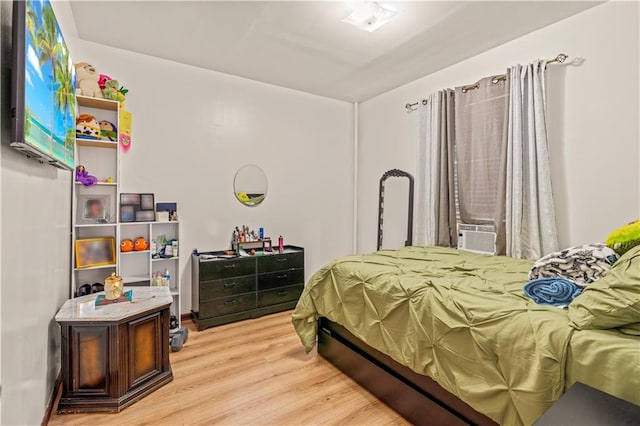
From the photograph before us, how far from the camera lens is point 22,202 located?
4.57ft

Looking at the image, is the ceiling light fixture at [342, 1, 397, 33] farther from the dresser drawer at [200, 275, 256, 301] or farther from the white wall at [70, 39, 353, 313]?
the dresser drawer at [200, 275, 256, 301]

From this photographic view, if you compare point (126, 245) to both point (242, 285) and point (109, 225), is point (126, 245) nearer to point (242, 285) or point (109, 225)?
point (109, 225)

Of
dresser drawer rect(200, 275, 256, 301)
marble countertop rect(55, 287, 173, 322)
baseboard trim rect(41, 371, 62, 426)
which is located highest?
marble countertop rect(55, 287, 173, 322)

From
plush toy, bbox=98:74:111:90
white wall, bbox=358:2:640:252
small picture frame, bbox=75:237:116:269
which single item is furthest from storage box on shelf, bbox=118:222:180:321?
white wall, bbox=358:2:640:252

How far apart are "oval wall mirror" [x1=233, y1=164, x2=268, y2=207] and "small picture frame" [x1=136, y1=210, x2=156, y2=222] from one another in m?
0.94

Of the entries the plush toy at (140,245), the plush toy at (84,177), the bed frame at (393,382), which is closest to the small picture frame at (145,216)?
the plush toy at (140,245)

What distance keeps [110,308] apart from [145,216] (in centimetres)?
120

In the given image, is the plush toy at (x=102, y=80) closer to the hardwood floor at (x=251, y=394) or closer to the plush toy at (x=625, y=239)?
the hardwood floor at (x=251, y=394)

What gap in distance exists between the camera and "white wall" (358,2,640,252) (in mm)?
2340

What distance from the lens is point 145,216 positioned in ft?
10.1

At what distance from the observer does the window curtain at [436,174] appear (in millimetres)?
3416

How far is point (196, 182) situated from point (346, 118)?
7.56 ft

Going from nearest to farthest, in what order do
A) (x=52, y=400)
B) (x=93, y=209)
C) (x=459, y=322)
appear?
(x=459, y=322)
(x=52, y=400)
(x=93, y=209)

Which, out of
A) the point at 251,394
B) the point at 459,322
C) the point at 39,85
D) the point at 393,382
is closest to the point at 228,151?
the point at 39,85
